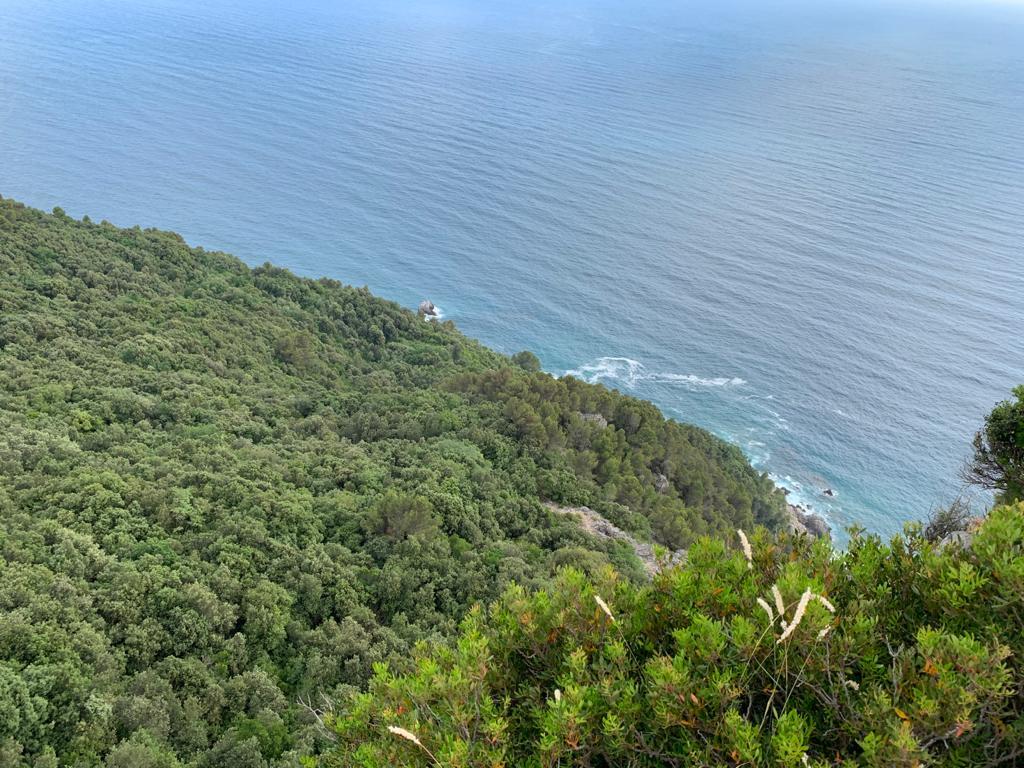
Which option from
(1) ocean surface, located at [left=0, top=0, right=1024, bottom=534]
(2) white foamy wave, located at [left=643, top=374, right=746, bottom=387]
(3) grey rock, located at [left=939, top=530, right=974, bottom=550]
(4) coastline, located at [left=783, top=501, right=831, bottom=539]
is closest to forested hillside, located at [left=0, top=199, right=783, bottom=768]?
(4) coastline, located at [left=783, top=501, right=831, bottom=539]

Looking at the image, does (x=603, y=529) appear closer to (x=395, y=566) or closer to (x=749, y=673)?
(x=395, y=566)

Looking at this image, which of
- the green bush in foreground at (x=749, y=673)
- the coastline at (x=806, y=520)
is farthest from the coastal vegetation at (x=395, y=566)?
the coastline at (x=806, y=520)

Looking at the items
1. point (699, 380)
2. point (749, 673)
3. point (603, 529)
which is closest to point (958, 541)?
point (749, 673)

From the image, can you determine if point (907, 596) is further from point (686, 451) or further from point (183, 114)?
point (183, 114)

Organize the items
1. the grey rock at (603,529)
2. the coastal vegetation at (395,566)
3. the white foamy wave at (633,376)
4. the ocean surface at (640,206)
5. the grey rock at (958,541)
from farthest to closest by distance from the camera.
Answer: the white foamy wave at (633,376), the ocean surface at (640,206), the grey rock at (603,529), the grey rock at (958,541), the coastal vegetation at (395,566)

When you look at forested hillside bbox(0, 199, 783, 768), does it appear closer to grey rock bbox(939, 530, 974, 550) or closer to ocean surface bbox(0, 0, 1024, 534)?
grey rock bbox(939, 530, 974, 550)

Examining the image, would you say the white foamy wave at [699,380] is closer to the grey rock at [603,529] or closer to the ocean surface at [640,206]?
the ocean surface at [640,206]
